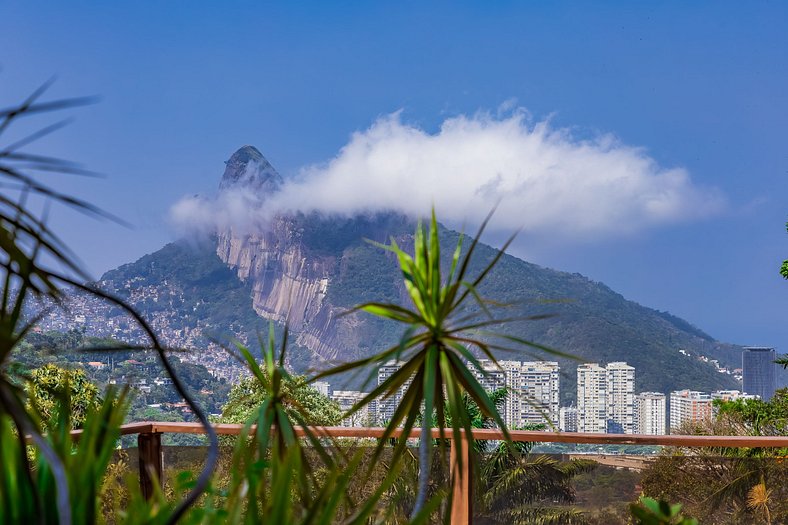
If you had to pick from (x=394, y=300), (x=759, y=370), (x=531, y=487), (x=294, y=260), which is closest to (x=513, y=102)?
(x=294, y=260)

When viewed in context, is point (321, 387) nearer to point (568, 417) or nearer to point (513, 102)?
point (568, 417)

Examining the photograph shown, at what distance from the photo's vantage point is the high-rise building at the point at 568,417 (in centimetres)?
4212

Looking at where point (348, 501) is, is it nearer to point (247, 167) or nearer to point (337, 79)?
point (247, 167)

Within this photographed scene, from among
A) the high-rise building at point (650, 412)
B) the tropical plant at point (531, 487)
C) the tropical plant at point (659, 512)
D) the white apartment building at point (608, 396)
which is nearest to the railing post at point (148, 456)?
the tropical plant at point (531, 487)

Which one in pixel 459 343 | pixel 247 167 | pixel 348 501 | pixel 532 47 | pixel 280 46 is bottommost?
pixel 348 501

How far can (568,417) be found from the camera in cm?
4331

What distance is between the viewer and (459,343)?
8.51ft

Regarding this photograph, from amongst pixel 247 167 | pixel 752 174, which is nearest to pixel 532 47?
pixel 752 174

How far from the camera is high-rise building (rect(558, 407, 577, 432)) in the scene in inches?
1658

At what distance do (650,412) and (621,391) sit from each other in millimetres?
1714

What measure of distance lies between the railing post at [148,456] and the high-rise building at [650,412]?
37628 mm

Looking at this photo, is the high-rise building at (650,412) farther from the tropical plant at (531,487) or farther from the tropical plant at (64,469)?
the tropical plant at (64,469)

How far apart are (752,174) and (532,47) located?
2661 cm

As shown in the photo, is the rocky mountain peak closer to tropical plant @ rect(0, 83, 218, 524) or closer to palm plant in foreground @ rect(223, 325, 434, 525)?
palm plant in foreground @ rect(223, 325, 434, 525)
